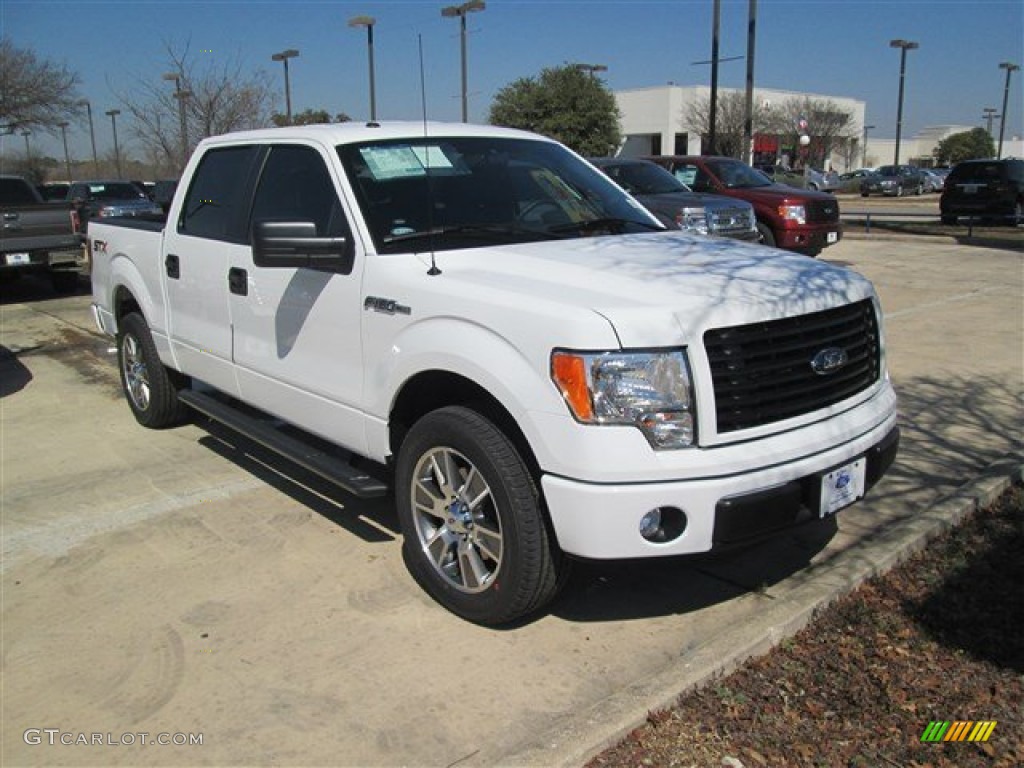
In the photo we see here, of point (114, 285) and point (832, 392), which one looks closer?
point (832, 392)

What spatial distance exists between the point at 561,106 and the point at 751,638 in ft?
141

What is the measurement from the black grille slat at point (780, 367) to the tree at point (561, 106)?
40.9 meters

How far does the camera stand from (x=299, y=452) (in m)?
4.26

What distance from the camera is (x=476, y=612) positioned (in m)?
3.45

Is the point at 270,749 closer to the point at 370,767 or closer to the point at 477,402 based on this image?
the point at 370,767

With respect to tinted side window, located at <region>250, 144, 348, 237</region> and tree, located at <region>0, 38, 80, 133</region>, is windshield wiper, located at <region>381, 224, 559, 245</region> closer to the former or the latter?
tinted side window, located at <region>250, 144, 348, 237</region>

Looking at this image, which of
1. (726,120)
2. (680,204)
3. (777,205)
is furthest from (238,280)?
(726,120)

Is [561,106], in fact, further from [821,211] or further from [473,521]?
[473,521]

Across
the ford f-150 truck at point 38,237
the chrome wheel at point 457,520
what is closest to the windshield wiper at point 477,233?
the chrome wheel at point 457,520

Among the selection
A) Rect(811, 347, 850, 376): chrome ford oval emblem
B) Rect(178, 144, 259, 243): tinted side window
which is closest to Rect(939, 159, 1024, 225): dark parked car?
Rect(811, 347, 850, 376): chrome ford oval emblem

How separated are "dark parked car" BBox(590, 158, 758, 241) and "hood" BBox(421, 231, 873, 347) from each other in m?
5.54

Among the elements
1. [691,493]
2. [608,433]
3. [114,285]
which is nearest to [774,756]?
[691,493]

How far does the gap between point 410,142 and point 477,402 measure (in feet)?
5.31

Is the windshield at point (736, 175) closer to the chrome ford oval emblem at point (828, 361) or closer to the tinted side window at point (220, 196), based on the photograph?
the tinted side window at point (220, 196)
